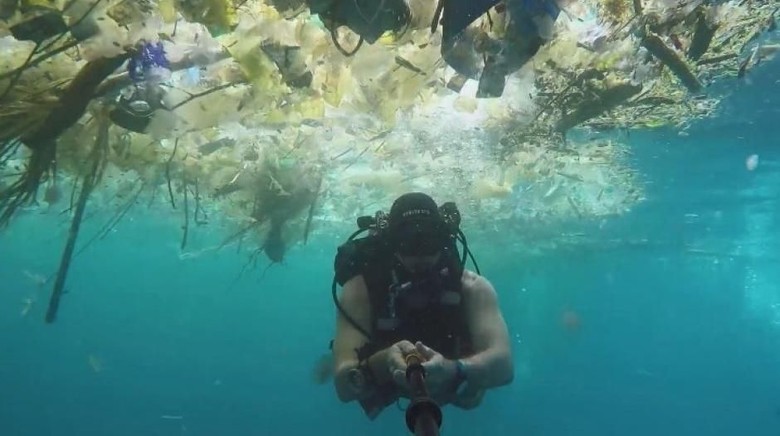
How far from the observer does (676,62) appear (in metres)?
6.86

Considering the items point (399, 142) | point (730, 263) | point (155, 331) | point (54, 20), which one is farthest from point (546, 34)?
point (155, 331)

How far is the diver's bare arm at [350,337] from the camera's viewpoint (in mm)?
4203

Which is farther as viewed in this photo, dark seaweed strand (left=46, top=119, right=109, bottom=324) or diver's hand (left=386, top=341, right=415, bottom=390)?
dark seaweed strand (left=46, top=119, right=109, bottom=324)

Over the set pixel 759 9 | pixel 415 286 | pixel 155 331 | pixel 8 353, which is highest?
pixel 759 9

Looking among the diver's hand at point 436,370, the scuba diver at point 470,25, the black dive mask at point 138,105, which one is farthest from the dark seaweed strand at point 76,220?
the diver's hand at point 436,370

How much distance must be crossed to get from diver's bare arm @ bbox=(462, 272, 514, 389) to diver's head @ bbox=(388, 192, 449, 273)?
38 centimetres

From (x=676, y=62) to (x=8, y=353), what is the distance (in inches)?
6124

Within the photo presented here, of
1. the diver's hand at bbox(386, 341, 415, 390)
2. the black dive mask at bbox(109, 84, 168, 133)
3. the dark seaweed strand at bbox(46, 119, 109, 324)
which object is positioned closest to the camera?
the diver's hand at bbox(386, 341, 415, 390)

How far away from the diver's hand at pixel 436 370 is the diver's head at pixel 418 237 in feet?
3.23

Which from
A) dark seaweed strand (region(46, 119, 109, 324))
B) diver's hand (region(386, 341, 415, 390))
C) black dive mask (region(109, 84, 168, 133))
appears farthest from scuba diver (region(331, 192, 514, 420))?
dark seaweed strand (region(46, 119, 109, 324))

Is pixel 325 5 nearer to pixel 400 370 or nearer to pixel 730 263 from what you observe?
pixel 400 370

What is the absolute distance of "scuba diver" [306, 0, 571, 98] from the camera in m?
4.08

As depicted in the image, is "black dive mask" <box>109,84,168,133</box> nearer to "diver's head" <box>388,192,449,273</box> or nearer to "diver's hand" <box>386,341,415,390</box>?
"diver's head" <box>388,192,449,273</box>

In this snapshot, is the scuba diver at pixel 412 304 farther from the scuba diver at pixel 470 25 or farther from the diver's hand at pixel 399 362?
the scuba diver at pixel 470 25
